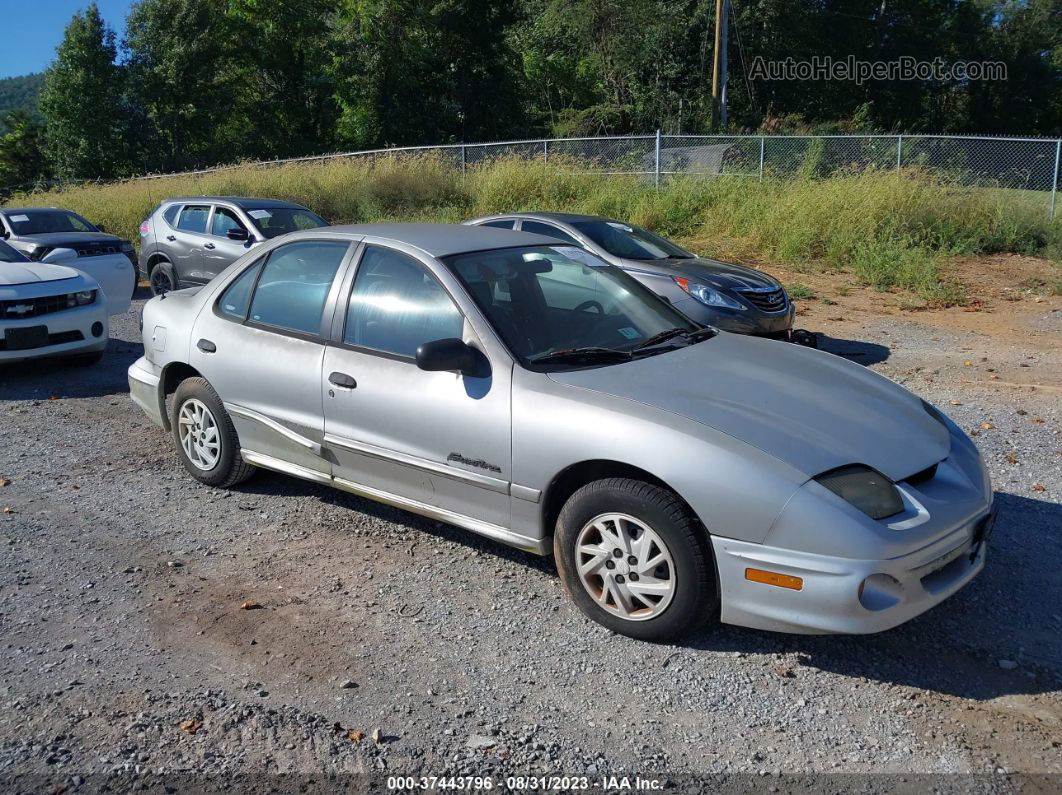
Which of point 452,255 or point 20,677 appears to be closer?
point 20,677

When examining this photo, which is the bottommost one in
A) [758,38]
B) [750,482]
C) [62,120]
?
[750,482]

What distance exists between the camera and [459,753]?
3.20 m

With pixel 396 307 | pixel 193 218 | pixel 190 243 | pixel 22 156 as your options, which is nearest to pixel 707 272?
pixel 396 307

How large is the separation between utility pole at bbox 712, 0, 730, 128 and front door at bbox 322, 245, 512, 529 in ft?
89.1

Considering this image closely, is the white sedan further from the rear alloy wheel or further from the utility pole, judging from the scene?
the utility pole

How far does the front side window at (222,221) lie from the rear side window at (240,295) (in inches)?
308

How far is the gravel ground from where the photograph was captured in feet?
10.4

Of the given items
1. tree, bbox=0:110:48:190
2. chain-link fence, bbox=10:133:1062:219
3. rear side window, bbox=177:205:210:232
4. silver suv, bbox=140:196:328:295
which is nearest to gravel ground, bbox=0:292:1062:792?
silver suv, bbox=140:196:328:295

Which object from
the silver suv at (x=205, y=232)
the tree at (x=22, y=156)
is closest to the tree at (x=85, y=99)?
the tree at (x=22, y=156)

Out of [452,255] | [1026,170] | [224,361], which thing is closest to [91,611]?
[224,361]

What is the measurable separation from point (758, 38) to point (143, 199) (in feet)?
91.7

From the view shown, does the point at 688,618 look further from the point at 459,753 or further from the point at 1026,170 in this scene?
the point at 1026,170

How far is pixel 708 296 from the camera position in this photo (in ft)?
30.1

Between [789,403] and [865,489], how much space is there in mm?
586
